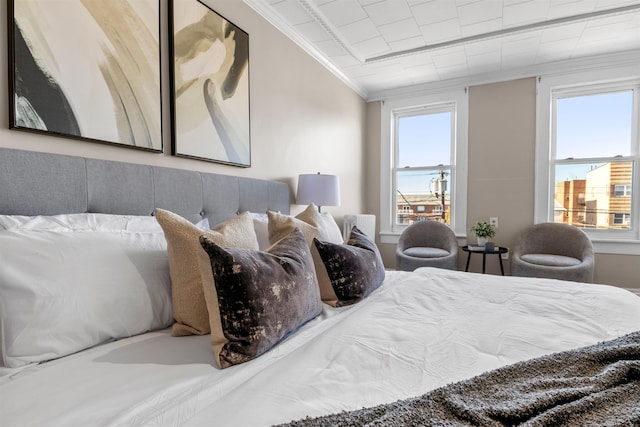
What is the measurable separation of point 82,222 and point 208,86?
1.13 meters

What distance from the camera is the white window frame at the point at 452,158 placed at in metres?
3.92

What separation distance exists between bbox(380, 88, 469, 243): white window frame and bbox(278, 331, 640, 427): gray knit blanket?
A: 3357mm

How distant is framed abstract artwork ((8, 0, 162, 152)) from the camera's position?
1203 mm

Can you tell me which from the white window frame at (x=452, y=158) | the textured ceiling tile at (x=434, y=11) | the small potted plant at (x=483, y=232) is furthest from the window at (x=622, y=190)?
the textured ceiling tile at (x=434, y=11)

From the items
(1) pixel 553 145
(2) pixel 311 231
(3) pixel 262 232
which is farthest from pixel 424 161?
(3) pixel 262 232

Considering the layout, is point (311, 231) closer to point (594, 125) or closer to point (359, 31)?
point (359, 31)

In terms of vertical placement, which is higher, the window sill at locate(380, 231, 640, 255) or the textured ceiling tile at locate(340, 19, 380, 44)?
the textured ceiling tile at locate(340, 19, 380, 44)

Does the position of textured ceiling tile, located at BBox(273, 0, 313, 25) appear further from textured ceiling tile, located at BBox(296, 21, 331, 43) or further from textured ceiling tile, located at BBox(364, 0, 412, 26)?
textured ceiling tile, located at BBox(364, 0, 412, 26)

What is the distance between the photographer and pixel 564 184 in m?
3.60

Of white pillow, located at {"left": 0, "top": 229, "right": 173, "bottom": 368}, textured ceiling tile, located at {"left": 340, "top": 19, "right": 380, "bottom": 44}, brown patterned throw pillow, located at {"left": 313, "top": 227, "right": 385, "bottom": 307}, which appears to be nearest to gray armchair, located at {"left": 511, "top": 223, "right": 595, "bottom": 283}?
brown patterned throw pillow, located at {"left": 313, "top": 227, "right": 385, "bottom": 307}

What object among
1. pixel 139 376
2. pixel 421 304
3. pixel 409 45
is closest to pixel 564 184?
pixel 409 45

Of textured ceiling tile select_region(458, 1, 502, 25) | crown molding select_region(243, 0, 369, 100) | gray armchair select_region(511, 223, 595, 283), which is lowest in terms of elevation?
gray armchair select_region(511, 223, 595, 283)

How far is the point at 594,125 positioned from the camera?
11.5 feet

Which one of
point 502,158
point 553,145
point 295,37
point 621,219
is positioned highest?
point 295,37
